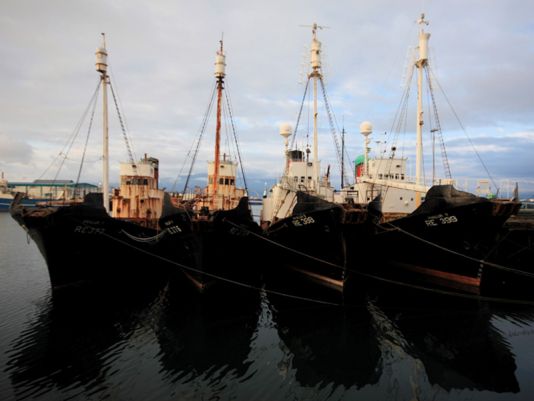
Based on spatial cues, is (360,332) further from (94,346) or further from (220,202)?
(220,202)

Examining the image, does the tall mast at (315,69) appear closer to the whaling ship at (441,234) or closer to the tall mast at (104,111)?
the whaling ship at (441,234)

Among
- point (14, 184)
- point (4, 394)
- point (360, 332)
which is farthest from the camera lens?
point (14, 184)

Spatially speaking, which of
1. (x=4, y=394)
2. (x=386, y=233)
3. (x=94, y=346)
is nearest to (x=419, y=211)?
(x=386, y=233)

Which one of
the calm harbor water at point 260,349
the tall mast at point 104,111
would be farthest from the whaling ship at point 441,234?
the tall mast at point 104,111

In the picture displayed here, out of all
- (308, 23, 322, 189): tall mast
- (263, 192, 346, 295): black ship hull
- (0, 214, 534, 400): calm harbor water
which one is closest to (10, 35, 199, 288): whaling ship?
(0, 214, 534, 400): calm harbor water

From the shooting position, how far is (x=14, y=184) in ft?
395

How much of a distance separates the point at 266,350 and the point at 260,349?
224 mm

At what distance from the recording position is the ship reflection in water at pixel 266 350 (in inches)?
363

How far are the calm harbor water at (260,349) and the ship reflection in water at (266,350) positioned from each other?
4 cm

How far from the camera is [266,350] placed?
38.0 ft

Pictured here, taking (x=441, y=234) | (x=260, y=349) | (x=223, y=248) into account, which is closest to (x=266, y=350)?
(x=260, y=349)

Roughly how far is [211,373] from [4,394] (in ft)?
18.2

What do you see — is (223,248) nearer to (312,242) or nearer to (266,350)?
(312,242)

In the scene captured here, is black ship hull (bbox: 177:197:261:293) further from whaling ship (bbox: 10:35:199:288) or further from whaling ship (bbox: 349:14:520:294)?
whaling ship (bbox: 349:14:520:294)
